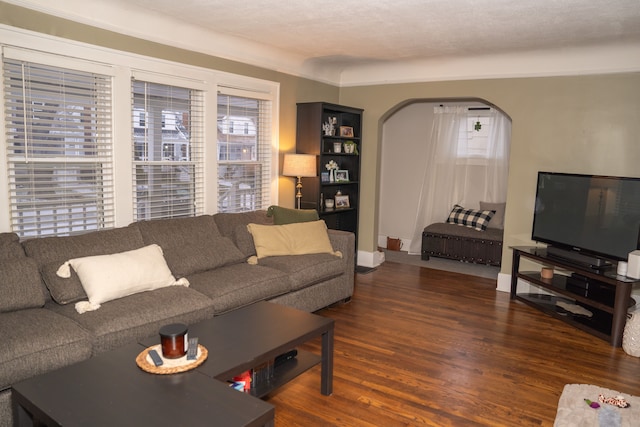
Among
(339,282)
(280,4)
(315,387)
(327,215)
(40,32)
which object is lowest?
(315,387)

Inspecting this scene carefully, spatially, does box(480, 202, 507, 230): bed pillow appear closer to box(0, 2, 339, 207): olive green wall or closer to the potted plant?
the potted plant

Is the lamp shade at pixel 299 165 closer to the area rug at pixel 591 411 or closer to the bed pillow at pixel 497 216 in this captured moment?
the bed pillow at pixel 497 216

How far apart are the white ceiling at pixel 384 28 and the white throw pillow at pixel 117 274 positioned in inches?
66.3

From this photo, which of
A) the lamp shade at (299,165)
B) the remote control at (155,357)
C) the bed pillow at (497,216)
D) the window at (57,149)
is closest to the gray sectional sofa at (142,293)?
the window at (57,149)

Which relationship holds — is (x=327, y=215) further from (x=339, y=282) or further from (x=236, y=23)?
(x=236, y=23)

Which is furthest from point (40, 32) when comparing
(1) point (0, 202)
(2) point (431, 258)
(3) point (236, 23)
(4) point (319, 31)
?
(2) point (431, 258)

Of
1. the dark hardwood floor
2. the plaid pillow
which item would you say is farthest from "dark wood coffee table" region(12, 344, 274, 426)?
the plaid pillow

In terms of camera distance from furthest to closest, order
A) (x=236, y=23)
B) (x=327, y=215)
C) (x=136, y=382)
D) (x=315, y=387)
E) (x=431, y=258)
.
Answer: (x=431, y=258)
(x=327, y=215)
(x=236, y=23)
(x=315, y=387)
(x=136, y=382)

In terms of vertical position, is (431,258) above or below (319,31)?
below

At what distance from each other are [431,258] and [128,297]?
473cm

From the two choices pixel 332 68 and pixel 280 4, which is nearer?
pixel 280 4

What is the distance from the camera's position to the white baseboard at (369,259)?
245 inches

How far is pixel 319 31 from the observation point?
4082 mm

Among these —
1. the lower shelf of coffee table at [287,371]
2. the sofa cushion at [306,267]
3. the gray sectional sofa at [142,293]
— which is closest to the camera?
the gray sectional sofa at [142,293]
